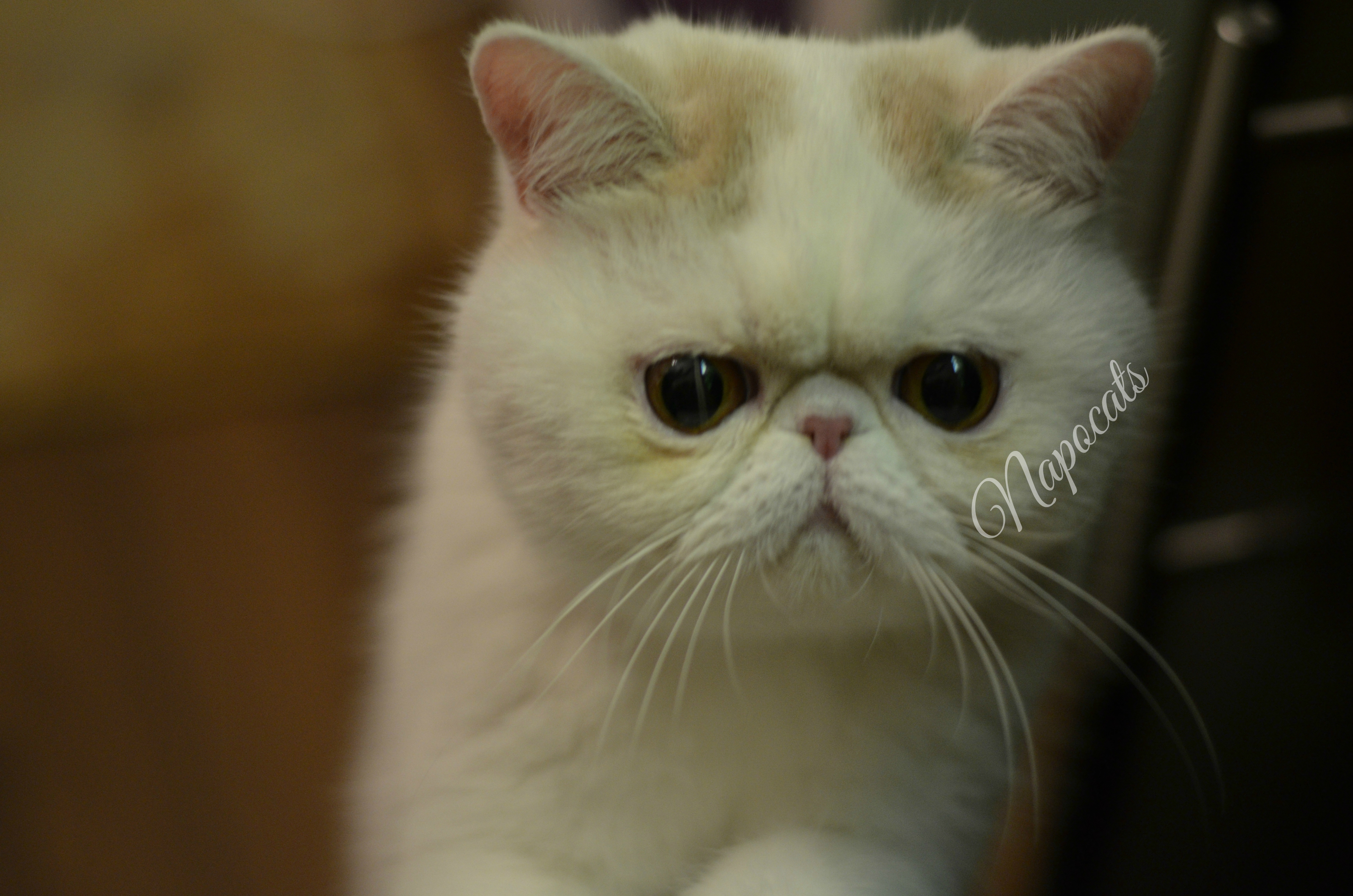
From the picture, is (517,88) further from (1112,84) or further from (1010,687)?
(1010,687)

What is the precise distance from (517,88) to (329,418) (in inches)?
24.0

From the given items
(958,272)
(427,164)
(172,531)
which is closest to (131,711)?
(172,531)

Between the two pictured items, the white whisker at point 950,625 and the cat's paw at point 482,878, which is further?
the cat's paw at point 482,878

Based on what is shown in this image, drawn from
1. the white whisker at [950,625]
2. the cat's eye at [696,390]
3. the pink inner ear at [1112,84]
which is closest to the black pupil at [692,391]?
the cat's eye at [696,390]

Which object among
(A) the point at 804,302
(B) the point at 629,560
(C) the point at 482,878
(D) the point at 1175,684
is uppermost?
(A) the point at 804,302

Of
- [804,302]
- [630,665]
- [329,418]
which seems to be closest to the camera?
[804,302]

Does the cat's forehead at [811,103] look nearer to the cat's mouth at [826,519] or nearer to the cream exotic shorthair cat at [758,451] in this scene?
the cream exotic shorthair cat at [758,451]

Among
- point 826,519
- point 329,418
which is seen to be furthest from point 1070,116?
point 329,418

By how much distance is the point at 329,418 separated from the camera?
1.00 meters

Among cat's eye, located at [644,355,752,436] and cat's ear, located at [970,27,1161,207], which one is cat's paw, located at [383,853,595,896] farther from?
cat's ear, located at [970,27,1161,207]

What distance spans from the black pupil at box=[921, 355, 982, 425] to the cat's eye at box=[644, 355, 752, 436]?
0.09 meters

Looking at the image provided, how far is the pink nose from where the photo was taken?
1.44 feet

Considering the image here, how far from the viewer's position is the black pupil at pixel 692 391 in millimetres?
456

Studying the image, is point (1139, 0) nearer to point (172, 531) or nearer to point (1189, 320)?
point (1189, 320)
